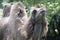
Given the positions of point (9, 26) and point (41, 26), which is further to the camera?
point (9, 26)

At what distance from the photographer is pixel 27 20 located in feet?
11.3

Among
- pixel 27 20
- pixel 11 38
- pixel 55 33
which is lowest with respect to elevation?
pixel 55 33

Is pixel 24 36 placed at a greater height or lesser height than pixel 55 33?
greater

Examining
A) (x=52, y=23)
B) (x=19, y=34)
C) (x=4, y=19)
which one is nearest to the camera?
(x=19, y=34)

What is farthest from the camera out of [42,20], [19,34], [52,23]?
[52,23]

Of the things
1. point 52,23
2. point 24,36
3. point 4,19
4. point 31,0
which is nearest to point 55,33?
point 52,23

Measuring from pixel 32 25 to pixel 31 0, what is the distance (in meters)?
3.02

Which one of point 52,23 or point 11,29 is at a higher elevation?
point 11,29

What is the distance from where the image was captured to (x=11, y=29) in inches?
142

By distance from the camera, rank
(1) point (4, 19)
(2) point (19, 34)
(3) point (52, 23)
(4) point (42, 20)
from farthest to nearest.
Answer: (3) point (52, 23), (1) point (4, 19), (2) point (19, 34), (4) point (42, 20)

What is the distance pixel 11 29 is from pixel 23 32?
0.25m

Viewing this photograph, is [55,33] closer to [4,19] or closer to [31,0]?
[31,0]

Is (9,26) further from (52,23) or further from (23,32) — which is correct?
(52,23)

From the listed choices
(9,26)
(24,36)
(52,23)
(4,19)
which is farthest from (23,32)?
(52,23)
